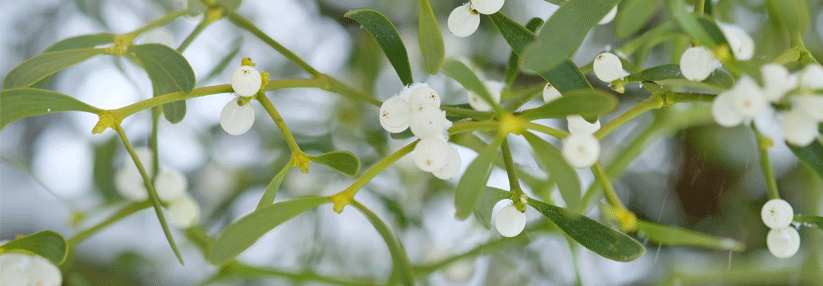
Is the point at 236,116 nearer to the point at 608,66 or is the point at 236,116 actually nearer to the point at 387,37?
the point at 387,37

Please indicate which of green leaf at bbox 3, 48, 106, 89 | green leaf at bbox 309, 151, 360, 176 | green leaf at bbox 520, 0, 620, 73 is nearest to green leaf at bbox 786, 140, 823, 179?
green leaf at bbox 520, 0, 620, 73

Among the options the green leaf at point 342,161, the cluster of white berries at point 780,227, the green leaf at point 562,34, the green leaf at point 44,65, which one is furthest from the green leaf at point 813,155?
the green leaf at point 44,65

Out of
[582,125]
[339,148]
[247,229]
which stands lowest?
[247,229]

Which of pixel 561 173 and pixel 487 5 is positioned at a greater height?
pixel 487 5

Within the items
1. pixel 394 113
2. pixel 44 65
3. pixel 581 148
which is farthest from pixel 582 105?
pixel 44 65

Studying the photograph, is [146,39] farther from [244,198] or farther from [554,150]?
[554,150]

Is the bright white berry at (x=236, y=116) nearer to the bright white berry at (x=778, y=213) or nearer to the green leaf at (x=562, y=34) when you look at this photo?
the green leaf at (x=562, y=34)

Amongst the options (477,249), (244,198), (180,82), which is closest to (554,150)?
(180,82)
